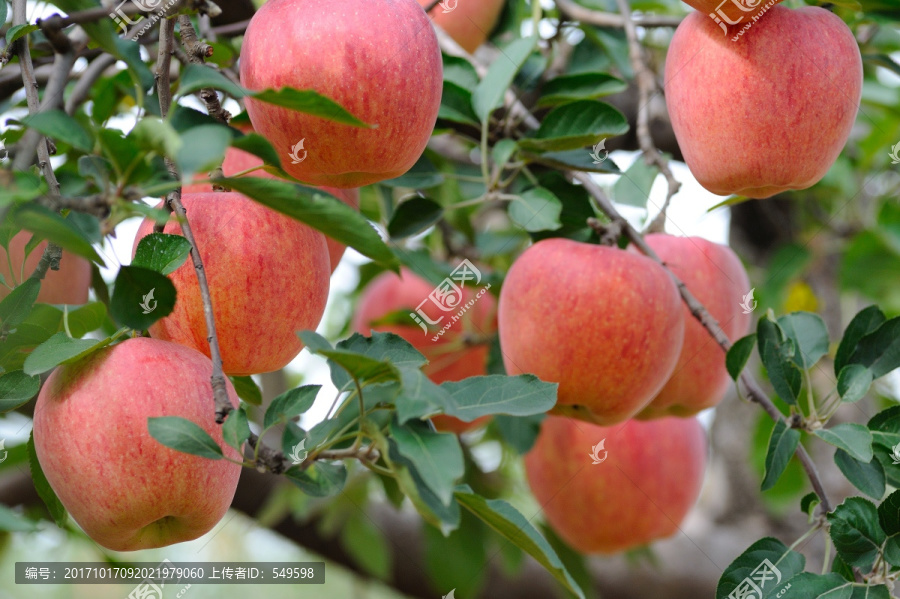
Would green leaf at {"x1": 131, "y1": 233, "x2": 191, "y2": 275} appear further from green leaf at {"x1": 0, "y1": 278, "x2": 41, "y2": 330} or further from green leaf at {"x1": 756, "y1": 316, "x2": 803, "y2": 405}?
green leaf at {"x1": 756, "y1": 316, "x2": 803, "y2": 405}

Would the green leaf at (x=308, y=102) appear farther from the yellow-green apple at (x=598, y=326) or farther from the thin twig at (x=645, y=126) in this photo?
the thin twig at (x=645, y=126)

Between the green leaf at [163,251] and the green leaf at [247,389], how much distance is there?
24 centimetres

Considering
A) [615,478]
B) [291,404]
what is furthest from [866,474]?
[615,478]

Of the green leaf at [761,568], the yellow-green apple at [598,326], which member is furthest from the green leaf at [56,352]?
the green leaf at [761,568]

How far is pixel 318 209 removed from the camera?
0.59m

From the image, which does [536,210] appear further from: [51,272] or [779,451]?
[51,272]

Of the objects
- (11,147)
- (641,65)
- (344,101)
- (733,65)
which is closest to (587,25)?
(641,65)

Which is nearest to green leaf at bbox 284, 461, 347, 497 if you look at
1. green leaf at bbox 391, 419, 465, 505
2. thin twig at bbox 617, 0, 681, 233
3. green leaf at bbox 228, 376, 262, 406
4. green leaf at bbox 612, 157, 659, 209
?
green leaf at bbox 391, 419, 465, 505

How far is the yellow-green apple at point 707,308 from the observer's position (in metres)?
1.11

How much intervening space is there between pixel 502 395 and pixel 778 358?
364 millimetres

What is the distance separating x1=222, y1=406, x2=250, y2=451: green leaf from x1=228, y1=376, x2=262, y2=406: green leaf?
11.5 inches

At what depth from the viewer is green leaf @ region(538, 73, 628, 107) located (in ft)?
3.58

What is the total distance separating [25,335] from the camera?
2.38 ft

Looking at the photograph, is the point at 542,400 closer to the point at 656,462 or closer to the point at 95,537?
the point at 95,537
